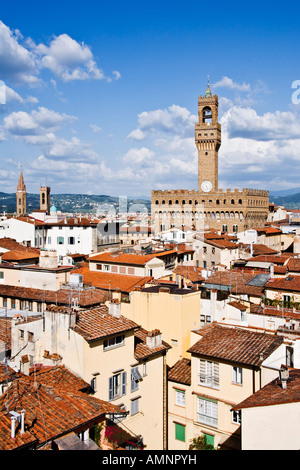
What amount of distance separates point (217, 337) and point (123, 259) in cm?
1684

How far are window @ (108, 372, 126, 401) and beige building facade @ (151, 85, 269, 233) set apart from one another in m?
69.0

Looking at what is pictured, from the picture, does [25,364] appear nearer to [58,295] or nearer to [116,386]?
[116,386]

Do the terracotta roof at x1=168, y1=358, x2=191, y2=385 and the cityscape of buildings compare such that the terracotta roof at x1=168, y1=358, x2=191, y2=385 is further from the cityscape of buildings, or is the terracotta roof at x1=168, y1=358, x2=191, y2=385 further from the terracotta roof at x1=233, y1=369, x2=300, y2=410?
the terracotta roof at x1=233, y1=369, x2=300, y2=410

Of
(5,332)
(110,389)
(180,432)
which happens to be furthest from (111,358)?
(5,332)

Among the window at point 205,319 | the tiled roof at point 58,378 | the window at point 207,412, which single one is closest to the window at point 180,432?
the window at point 207,412

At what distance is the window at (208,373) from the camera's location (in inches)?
559

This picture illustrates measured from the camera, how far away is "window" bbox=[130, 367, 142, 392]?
46.5ft

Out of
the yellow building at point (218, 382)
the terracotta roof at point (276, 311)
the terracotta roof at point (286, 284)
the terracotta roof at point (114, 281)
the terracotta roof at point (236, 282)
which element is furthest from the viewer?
the terracotta roof at point (236, 282)

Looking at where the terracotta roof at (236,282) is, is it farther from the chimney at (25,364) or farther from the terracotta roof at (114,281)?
the chimney at (25,364)

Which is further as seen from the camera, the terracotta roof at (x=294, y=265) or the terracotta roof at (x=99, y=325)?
the terracotta roof at (x=294, y=265)

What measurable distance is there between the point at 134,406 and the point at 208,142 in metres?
76.5

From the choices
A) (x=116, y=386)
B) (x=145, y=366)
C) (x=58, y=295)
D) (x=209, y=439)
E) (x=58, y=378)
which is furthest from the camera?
(x=58, y=295)

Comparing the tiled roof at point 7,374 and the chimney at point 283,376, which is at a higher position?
the chimney at point 283,376

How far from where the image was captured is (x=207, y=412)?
14.4m
